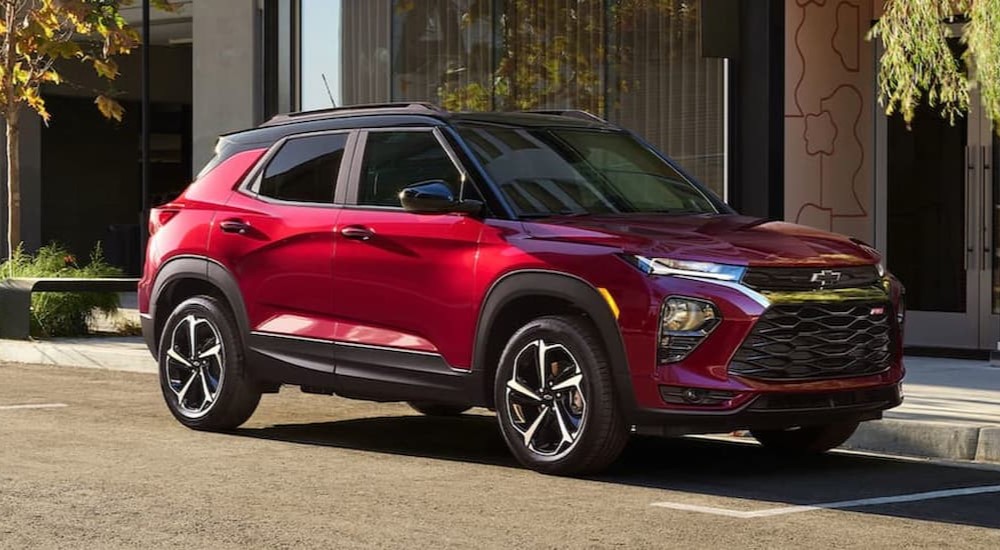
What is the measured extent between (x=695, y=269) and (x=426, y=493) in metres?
1.62

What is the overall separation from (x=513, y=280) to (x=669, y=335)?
92cm

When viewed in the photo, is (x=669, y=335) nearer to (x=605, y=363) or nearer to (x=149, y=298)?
(x=605, y=363)

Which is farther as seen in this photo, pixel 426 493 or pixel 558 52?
pixel 558 52

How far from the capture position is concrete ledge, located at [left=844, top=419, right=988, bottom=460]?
9805mm

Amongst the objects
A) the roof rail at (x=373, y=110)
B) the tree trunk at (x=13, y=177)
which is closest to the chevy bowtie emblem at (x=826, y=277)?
the roof rail at (x=373, y=110)

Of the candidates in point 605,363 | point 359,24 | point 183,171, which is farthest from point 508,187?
point 183,171

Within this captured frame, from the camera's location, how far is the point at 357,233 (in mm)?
9562

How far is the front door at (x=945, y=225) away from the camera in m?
15.3

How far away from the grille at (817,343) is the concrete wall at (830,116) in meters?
6.93

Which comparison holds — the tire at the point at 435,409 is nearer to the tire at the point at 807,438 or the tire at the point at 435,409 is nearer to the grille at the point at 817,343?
the tire at the point at 807,438

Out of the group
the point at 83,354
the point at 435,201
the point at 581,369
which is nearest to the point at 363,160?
the point at 435,201

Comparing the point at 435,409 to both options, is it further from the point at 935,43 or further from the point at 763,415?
the point at 935,43

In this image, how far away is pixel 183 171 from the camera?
128 ft

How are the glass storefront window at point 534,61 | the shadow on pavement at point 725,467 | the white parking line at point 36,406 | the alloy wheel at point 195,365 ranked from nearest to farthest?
the shadow on pavement at point 725,467, the alloy wheel at point 195,365, the white parking line at point 36,406, the glass storefront window at point 534,61
